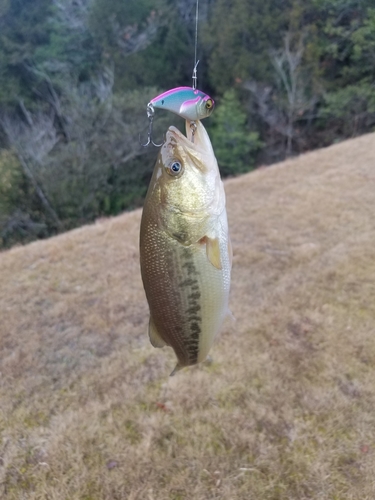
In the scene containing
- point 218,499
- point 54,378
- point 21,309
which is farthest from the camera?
point 21,309

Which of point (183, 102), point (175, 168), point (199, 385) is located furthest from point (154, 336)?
point (199, 385)

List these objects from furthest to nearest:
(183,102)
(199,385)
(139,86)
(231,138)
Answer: (139,86)
(231,138)
(199,385)
(183,102)

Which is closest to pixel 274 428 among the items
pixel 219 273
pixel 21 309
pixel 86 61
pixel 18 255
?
pixel 219 273

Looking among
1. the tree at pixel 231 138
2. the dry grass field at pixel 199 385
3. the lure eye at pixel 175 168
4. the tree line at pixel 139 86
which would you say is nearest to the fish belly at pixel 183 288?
the lure eye at pixel 175 168

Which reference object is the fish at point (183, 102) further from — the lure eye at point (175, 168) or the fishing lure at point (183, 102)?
the lure eye at point (175, 168)

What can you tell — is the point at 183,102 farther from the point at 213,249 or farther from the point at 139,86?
the point at 139,86

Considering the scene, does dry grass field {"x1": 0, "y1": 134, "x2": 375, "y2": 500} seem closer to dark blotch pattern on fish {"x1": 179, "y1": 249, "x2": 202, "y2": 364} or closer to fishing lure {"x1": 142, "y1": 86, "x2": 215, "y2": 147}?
dark blotch pattern on fish {"x1": 179, "y1": 249, "x2": 202, "y2": 364}

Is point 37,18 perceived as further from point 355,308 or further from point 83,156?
point 355,308
